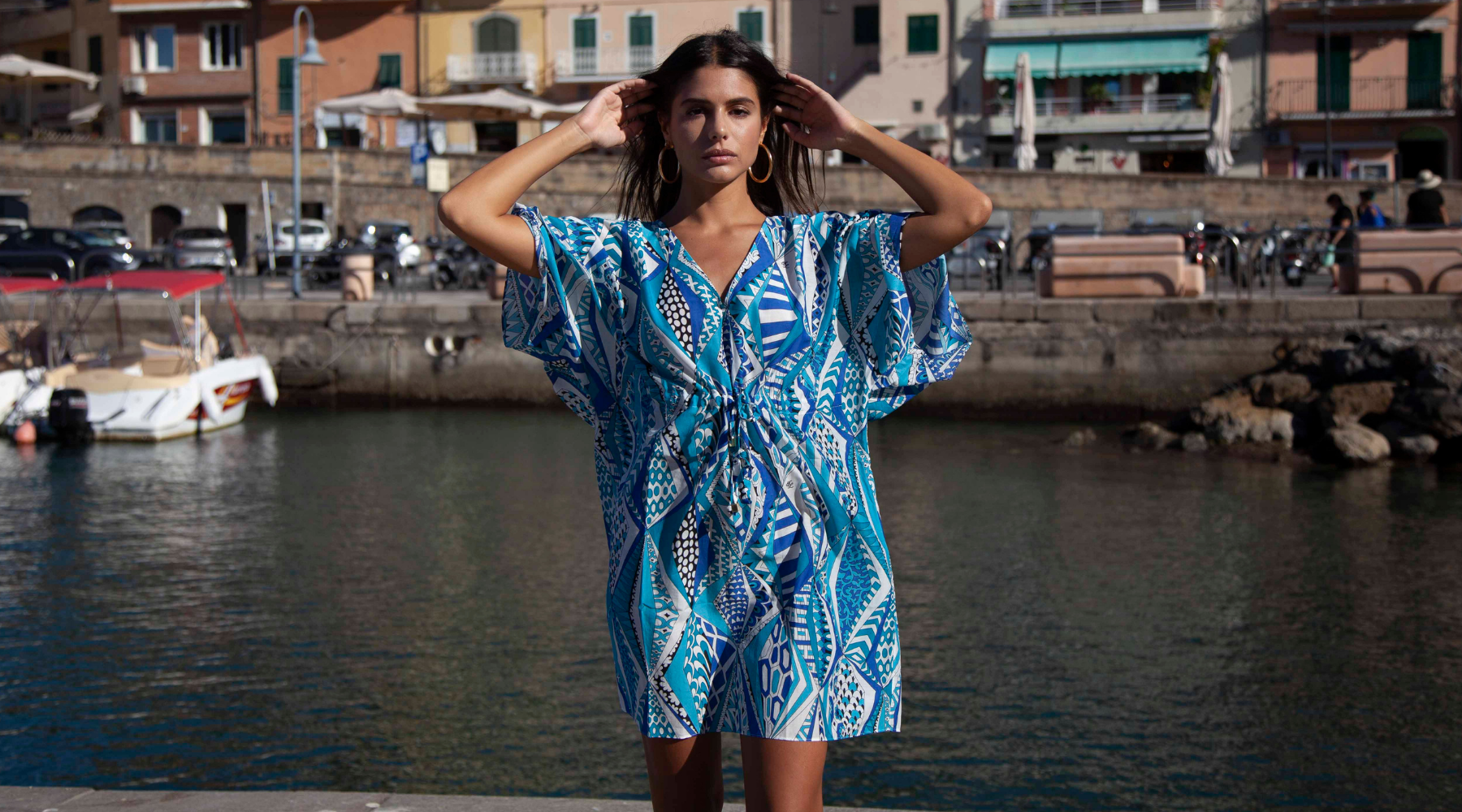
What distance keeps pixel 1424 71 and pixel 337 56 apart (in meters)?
29.0

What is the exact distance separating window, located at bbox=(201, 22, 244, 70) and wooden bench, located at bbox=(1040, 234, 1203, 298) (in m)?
32.4

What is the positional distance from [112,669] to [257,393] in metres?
11.9

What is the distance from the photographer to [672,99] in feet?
7.91

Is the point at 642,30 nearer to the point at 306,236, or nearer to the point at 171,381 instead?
the point at 306,236

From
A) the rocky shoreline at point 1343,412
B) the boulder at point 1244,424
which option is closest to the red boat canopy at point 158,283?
the rocky shoreline at point 1343,412

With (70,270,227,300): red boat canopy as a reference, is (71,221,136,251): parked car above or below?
above

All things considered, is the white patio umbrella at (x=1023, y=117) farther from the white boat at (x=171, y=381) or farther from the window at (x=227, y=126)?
the window at (x=227, y=126)

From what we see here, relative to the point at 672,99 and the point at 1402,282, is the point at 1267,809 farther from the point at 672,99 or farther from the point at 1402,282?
the point at 1402,282

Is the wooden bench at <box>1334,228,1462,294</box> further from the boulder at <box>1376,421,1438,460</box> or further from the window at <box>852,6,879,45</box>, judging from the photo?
the window at <box>852,6,879,45</box>

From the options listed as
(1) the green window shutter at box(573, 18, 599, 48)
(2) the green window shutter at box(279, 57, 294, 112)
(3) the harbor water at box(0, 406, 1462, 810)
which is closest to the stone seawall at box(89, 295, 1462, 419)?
(3) the harbor water at box(0, 406, 1462, 810)

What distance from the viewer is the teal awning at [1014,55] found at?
3894 cm

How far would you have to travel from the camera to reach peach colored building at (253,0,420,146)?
42.8m

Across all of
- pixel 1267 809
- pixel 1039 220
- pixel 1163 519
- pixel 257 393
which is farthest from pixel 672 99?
pixel 1039 220

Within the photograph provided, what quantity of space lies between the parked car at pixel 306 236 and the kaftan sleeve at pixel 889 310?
30.5 metres
